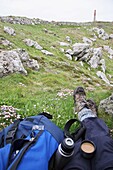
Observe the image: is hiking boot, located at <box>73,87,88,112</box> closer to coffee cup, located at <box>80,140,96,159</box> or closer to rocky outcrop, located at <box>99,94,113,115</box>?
rocky outcrop, located at <box>99,94,113,115</box>

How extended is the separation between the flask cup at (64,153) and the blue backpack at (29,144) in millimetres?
151

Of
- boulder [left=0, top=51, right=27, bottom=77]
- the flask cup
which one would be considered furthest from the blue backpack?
boulder [left=0, top=51, right=27, bottom=77]

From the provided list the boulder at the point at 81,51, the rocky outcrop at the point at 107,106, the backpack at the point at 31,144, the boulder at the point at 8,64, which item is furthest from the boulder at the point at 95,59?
the backpack at the point at 31,144

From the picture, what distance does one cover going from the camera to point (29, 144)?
3.71 metres

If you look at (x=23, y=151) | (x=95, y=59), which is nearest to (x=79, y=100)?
(x=23, y=151)

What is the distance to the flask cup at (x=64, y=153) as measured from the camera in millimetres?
3611

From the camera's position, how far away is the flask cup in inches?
142

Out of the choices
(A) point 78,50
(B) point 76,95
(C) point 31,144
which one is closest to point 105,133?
(C) point 31,144

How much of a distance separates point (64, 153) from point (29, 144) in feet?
1.75

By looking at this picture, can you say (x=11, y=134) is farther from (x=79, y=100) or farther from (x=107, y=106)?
(x=107, y=106)

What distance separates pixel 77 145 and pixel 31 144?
85 cm

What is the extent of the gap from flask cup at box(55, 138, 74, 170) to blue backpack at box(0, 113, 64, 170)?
0.15m

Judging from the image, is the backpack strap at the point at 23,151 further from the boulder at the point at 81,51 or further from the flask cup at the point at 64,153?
the boulder at the point at 81,51

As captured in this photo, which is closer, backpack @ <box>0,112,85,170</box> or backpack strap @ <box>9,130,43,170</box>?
backpack strap @ <box>9,130,43,170</box>
